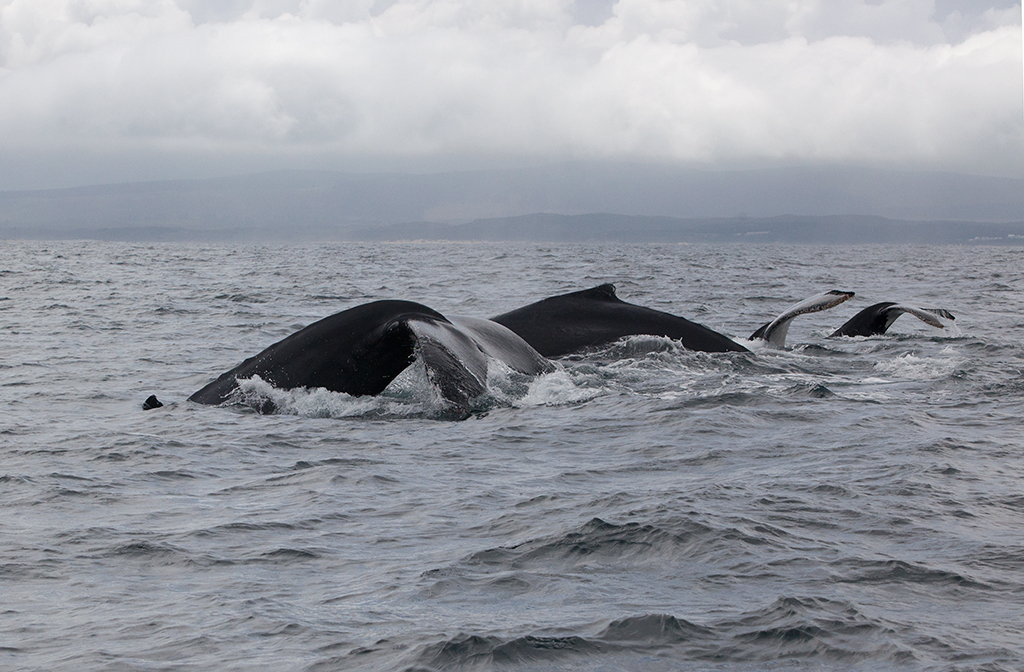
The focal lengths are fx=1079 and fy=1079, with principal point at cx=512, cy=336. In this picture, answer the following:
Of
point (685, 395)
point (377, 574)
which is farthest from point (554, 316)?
point (377, 574)

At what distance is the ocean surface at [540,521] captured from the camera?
149 inches

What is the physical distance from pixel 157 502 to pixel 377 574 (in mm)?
1976

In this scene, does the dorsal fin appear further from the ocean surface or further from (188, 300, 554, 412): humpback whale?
(188, 300, 554, 412): humpback whale

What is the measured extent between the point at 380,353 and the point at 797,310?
4770 millimetres

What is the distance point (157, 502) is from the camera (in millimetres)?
5996

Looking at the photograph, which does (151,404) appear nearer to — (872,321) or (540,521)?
(540,521)

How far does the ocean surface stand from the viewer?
3793 millimetres

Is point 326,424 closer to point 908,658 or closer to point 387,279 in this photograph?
point 908,658

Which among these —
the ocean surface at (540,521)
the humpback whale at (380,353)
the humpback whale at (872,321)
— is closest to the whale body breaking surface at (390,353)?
the humpback whale at (380,353)

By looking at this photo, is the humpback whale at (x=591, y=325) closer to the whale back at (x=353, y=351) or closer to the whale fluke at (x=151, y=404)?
the whale back at (x=353, y=351)

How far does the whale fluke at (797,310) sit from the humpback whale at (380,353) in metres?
3.48

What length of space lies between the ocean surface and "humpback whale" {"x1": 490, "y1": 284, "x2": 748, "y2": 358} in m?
0.22

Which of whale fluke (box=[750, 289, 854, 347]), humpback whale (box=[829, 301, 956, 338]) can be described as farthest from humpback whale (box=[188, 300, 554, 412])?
humpback whale (box=[829, 301, 956, 338])

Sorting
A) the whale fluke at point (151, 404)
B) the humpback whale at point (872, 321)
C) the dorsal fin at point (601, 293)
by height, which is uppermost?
the dorsal fin at point (601, 293)
